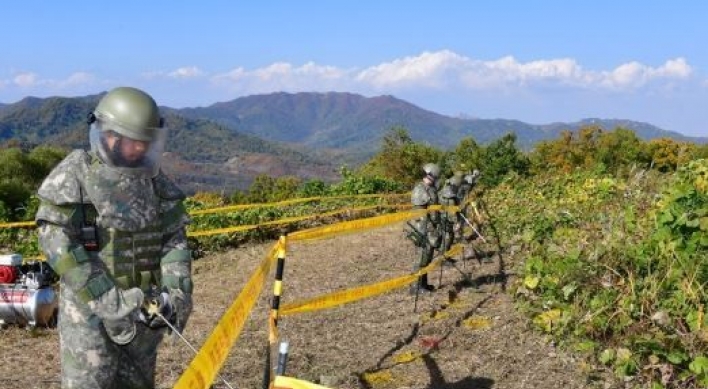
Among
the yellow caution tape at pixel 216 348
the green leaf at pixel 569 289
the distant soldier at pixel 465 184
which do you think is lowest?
the green leaf at pixel 569 289

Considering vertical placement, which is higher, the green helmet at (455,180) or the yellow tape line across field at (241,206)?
the green helmet at (455,180)

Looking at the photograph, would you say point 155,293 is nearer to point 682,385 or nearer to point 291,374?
point 291,374

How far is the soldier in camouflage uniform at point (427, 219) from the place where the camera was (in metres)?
10.2

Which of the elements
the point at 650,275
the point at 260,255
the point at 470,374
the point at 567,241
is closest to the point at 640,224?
the point at 567,241

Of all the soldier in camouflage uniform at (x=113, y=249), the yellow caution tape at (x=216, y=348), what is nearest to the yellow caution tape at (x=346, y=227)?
the yellow caution tape at (x=216, y=348)

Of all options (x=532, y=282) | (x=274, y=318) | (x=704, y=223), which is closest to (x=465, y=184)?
(x=532, y=282)

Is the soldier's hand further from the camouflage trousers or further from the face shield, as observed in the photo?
the face shield

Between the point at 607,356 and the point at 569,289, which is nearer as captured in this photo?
the point at 607,356

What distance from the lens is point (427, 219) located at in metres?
10.4

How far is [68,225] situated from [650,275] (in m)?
5.32

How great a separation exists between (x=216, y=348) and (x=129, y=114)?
1218 millimetres

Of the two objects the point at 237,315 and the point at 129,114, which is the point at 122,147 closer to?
the point at 129,114

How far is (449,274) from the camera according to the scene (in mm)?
11477

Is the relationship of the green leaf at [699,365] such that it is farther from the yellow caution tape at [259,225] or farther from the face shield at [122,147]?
the yellow caution tape at [259,225]
